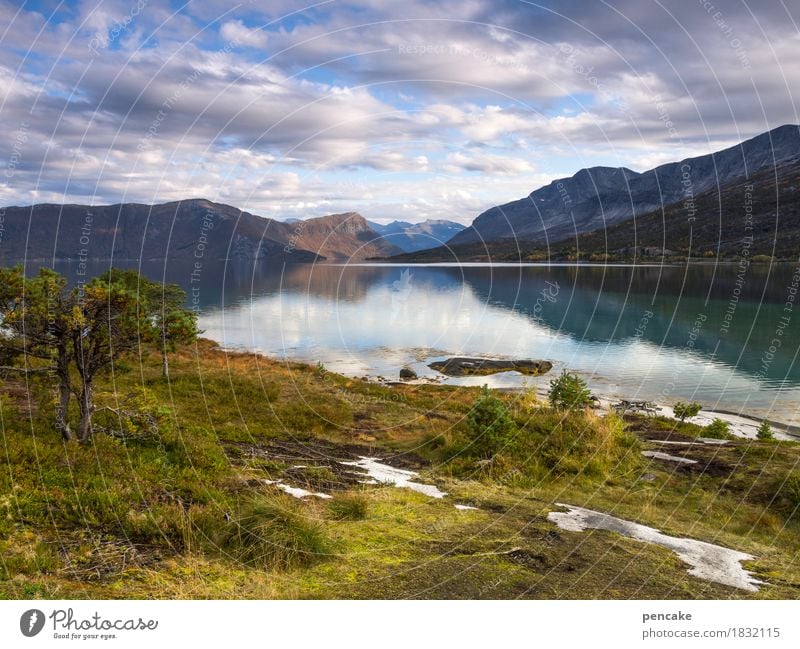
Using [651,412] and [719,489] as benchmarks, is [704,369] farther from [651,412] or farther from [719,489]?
[719,489]

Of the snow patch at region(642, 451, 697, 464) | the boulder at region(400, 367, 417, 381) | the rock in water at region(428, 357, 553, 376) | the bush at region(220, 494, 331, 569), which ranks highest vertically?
the bush at region(220, 494, 331, 569)

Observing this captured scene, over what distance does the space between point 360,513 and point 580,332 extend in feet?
258

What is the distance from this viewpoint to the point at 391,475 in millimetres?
16484

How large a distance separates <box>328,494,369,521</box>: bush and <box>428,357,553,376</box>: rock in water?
46828 mm

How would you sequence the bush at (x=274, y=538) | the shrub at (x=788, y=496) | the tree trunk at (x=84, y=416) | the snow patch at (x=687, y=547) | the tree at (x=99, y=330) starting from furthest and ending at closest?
the shrub at (x=788, y=496)
the tree trunk at (x=84, y=416)
the tree at (x=99, y=330)
the snow patch at (x=687, y=547)
the bush at (x=274, y=538)

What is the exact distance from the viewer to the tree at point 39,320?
12.5 metres

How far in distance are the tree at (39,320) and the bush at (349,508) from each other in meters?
6.87

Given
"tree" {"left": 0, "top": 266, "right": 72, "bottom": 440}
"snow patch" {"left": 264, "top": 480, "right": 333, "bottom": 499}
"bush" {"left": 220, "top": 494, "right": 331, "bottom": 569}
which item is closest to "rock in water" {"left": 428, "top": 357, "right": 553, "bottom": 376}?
"snow patch" {"left": 264, "top": 480, "right": 333, "bottom": 499}

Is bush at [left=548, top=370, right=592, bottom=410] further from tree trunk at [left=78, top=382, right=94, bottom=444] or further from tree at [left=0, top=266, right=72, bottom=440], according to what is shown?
tree at [left=0, top=266, right=72, bottom=440]

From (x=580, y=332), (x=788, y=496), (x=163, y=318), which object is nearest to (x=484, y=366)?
(x=580, y=332)

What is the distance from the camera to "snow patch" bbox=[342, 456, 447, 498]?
14539 mm

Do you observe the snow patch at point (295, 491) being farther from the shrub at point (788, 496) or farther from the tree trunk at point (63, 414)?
the shrub at point (788, 496)

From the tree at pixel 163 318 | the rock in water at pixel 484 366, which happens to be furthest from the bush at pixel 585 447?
the rock in water at pixel 484 366

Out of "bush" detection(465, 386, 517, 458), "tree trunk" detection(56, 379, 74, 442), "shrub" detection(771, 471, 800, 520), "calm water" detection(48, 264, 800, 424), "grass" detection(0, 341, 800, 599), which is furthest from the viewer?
"calm water" detection(48, 264, 800, 424)
